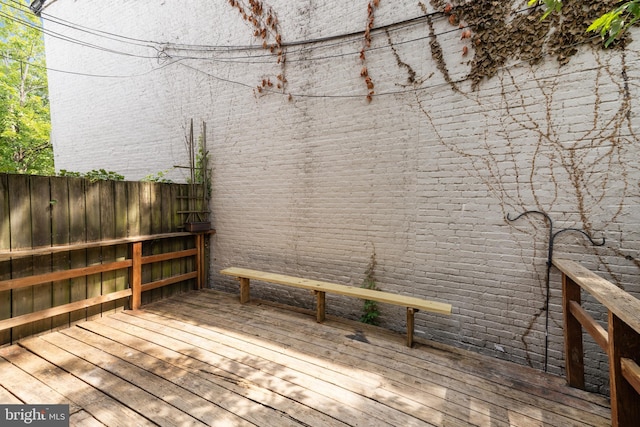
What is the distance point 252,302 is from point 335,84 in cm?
313

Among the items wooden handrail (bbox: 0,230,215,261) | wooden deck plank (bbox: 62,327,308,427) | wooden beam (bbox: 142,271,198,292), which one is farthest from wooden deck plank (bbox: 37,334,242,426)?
wooden beam (bbox: 142,271,198,292)

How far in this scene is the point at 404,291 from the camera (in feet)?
10.8

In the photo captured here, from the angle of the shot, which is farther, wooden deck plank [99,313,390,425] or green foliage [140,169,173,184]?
green foliage [140,169,173,184]

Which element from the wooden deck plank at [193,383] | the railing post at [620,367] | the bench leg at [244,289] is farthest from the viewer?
the bench leg at [244,289]

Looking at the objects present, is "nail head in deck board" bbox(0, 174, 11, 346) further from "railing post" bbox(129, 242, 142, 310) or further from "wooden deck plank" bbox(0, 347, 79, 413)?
"railing post" bbox(129, 242, 142, 310)

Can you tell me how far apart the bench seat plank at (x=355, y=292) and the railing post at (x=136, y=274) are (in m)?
1.12

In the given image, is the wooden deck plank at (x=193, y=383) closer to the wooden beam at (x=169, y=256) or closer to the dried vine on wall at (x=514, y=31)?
the wooden beam at (x=169, y=256)

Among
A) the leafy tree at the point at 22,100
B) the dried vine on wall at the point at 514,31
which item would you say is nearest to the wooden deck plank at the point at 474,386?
the dried vine on wall at the point at 514,31

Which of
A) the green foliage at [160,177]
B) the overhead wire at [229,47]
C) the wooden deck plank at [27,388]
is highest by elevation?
the overhead wire at [229,47]

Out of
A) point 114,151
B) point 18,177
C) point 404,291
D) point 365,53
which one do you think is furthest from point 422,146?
point 114,151

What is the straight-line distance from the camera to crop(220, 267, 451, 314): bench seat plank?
2787 millimetres

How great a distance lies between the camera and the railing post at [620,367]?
163 cm

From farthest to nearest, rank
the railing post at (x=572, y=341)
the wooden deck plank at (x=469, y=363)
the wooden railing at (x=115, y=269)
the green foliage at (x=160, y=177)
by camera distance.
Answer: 1. the green foliage at (x=160, y=177)
2. the wooden railing at (x=115, y=269)
3. the railing post at (x=572, y=341)
4. the wooden deck plank at (x=469, y=363)

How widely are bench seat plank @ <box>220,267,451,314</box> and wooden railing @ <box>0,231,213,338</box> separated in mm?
947
